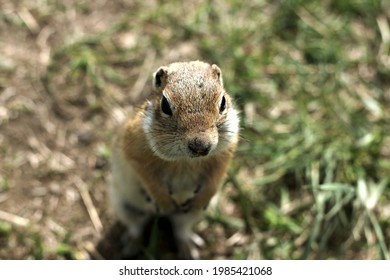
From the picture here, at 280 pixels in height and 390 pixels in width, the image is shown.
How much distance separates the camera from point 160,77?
3887 mm

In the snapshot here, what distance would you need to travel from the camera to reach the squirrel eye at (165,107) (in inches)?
144

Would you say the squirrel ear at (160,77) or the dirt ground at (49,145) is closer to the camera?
the squirrel ear at (160,77)

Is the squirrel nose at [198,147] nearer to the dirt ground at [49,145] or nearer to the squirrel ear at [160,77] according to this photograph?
the squirrel ear at [160,77]

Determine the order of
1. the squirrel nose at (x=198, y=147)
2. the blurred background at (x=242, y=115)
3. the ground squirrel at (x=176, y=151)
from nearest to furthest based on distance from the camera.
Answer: the squirrel nose at (x=198, y=147)
the ground squirrel at (x=176, y=151)
the blurred background at (x=242, y=115)

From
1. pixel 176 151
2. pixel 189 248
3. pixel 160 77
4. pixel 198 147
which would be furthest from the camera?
pixel 189 248

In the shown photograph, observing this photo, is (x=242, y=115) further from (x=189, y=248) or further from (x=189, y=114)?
(x=189, y=114)

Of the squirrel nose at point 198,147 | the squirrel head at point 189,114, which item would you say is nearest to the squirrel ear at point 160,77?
the squirrel head at point 189,114

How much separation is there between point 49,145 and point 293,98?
2362mm

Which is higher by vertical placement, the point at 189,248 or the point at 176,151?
the point at 176,151

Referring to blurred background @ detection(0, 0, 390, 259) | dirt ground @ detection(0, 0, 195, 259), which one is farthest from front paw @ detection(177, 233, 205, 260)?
dirt ground @ detection(0, 0, 195, 259)

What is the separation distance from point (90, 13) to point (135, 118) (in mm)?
2386

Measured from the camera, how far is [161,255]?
497 cm

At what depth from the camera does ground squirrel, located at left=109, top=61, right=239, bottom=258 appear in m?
3.59

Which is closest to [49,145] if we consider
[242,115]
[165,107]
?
[242,115]
